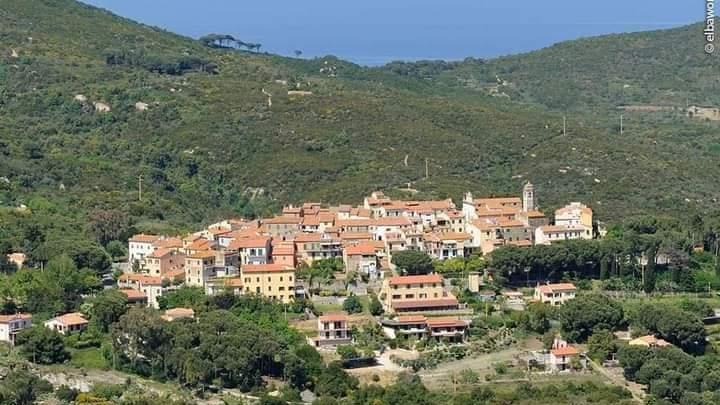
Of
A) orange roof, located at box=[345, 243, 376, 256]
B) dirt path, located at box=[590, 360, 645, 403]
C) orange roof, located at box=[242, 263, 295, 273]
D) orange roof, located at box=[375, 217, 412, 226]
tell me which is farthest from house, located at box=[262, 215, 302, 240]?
dirt path, located at box=[590, 360, 645, 403]

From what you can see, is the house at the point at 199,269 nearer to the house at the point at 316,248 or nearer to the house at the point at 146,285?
the house at the point at 146,285

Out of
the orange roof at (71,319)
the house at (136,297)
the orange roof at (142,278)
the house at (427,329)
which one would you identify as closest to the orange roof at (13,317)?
the orange roof at (71,319)

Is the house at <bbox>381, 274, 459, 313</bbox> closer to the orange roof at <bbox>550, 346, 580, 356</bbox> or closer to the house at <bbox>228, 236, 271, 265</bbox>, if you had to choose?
the house at <bbox>228, 236, 271, 265</bbox>

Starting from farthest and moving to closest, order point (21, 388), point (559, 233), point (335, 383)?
1. point (559, 233)
2. point (335, 383)
3. point (21, 388)

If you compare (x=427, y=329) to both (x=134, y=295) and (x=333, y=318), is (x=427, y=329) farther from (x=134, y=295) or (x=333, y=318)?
(x=134, y=295)

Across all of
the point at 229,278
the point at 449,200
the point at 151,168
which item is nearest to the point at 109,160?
the point at 151,168

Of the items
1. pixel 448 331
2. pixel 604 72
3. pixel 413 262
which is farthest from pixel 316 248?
pixel 604 72

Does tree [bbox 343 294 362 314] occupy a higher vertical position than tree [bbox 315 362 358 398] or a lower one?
higher
